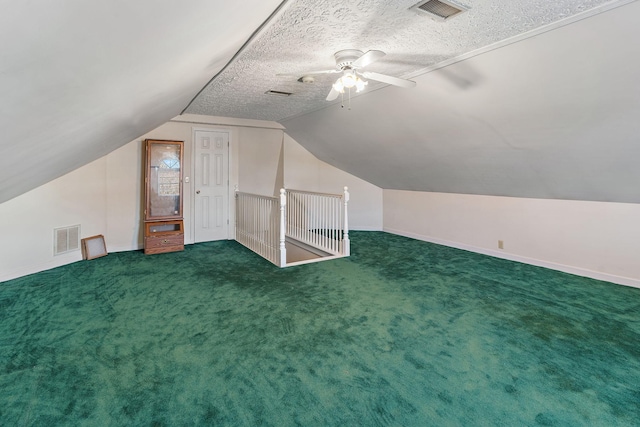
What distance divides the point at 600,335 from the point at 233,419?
2.91m

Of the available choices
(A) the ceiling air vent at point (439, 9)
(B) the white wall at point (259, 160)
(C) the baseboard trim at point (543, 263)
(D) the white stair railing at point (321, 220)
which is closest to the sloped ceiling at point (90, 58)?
(A) the ceiling air vent at point (439, 9)

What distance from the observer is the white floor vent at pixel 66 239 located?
4766 millimetres

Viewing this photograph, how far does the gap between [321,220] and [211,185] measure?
2250 mm

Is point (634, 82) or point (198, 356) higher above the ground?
point (634, 82)

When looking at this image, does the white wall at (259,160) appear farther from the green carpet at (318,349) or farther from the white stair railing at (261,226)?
the green carpet at (318,349)

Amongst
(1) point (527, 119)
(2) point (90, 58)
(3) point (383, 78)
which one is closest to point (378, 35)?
(3) point (383, 78)

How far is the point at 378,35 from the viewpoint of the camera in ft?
9.08

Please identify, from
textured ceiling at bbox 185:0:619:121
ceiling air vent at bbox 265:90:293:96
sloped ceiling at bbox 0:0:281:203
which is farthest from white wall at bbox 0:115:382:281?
textured ceiling at bbox 185:0:619:121

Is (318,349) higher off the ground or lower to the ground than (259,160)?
lower

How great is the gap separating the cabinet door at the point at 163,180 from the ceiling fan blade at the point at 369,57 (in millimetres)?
3878

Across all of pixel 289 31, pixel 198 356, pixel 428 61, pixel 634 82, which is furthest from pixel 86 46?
pixel 634 82

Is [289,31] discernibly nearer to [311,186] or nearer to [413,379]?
[413,379]

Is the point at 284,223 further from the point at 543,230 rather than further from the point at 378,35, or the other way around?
the point at 543,230

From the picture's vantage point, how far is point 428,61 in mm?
3309
